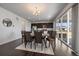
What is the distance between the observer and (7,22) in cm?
765

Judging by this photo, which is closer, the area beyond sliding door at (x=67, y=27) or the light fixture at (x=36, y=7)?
the light fixture at (x=36, y=7)

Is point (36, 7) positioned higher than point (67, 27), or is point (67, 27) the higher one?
point (36, 7)

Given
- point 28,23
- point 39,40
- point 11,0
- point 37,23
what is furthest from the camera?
point 37,23

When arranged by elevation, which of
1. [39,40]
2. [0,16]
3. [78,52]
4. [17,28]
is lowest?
[78,52]

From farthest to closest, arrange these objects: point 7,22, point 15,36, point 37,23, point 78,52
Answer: point 37,23 < point 15,36 < point 7,22 < point 78,52

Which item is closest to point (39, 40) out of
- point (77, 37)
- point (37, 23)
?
point (77, 37)

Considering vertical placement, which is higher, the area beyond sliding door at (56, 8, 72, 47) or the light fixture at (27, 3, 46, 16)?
the light fixture at (27, 3, 46, 16)

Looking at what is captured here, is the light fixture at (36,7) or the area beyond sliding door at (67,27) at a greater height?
the light fixture at (36,7)

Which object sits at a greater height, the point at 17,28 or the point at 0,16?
the point at 0,16

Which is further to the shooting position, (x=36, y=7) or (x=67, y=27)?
(x=67, y=27)

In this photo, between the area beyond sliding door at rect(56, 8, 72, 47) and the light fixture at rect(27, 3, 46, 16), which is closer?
the light fixture at rect(27, 3, 46, 16)

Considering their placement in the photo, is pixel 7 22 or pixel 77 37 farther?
pixel 7 22

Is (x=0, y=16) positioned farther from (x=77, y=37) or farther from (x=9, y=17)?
(x=77, y=37)

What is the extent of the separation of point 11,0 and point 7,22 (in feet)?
15.0
